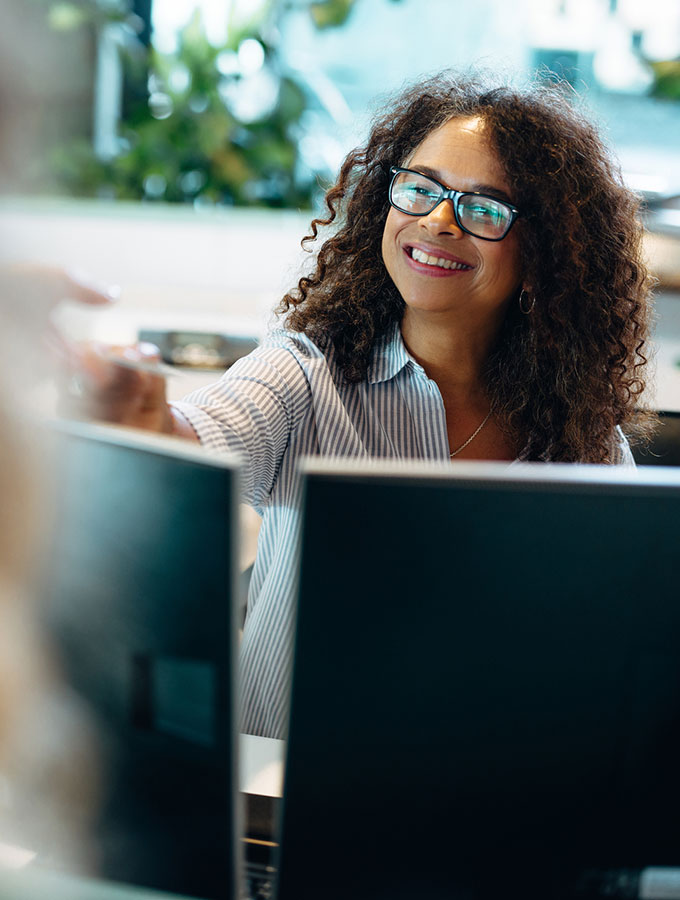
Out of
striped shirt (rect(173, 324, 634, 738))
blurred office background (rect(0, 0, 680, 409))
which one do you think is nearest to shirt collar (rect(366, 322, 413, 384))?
striped shirt (rect(173, 324, 634, 738))

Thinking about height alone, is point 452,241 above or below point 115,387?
above

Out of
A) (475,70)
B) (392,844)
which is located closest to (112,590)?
(392,844)

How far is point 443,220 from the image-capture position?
116cm

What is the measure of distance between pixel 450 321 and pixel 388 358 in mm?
98

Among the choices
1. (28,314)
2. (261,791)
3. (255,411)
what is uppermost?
(28,314)

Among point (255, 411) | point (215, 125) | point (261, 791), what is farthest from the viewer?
point (215, 125)

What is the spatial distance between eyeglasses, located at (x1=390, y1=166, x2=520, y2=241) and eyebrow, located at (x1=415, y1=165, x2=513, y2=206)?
10mm

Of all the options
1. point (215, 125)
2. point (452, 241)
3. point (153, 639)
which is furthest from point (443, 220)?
point (215, 125)

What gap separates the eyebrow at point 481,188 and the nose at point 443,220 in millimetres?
36

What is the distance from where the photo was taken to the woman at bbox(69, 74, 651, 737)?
3.81ft

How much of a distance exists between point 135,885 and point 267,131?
3250 millimetres

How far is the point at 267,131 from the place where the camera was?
3490 millimetres

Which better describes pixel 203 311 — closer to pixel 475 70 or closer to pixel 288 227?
pixel 288 227

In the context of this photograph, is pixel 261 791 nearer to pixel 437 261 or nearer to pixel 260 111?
pixel 437 261
